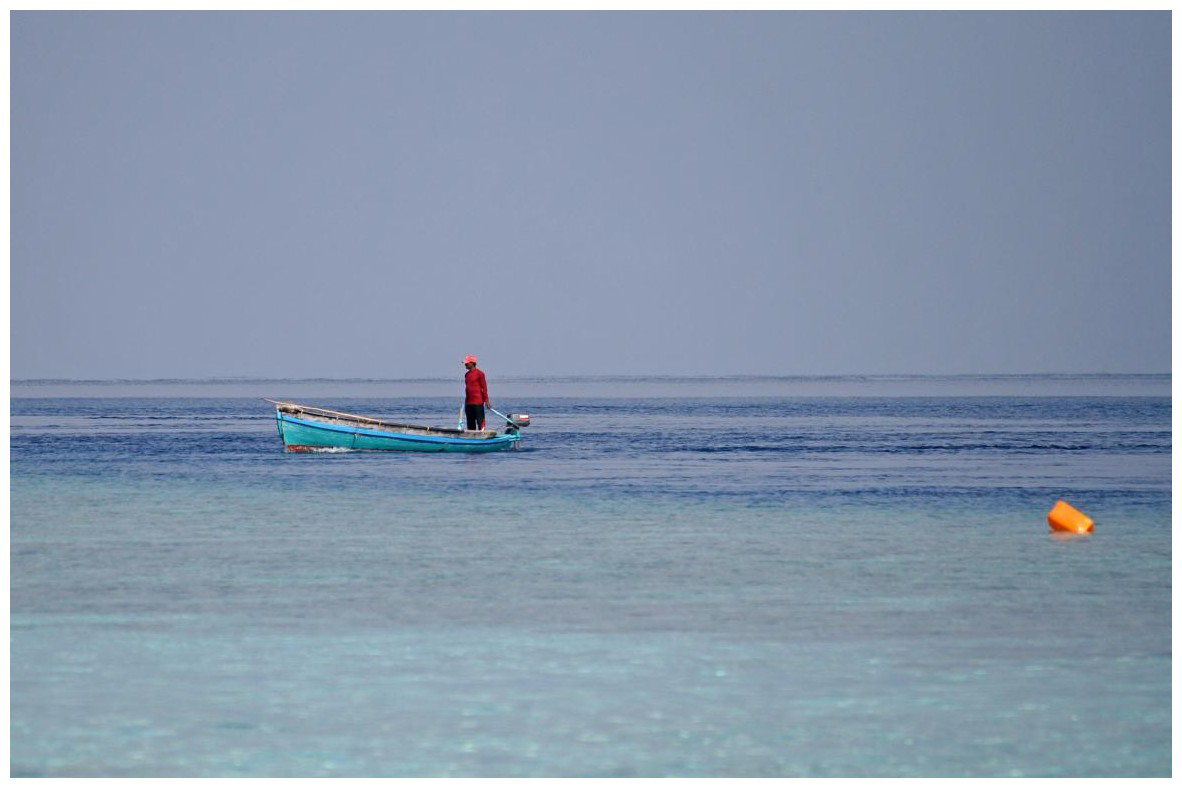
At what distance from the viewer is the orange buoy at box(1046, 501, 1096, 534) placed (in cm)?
1791

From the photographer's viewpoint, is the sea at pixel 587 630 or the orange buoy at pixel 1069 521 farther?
the orange buoy at pixel 1069 521

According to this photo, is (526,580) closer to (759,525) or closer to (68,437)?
(759,525)

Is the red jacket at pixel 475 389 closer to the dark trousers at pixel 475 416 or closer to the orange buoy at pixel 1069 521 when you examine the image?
the dark trousers at pixel 475 416

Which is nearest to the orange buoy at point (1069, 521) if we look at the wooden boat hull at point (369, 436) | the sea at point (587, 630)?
the sea at point (587, 630)

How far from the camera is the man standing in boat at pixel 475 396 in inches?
1252

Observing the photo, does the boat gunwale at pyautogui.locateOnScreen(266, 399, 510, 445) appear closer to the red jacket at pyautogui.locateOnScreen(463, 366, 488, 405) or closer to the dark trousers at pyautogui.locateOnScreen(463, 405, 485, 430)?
the dark trousers at pyautogui.locateOnScreen(463, 405, 485, 430)

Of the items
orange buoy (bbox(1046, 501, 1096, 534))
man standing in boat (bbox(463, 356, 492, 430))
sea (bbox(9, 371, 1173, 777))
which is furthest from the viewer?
man standing in boat (bbox(463, 356, 492, 430))

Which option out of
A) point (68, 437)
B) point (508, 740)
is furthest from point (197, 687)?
point (68, 437)

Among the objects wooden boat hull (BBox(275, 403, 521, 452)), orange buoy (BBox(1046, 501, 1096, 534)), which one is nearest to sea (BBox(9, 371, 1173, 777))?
orange buoy (BBox(1046, 501, 1096, 534))

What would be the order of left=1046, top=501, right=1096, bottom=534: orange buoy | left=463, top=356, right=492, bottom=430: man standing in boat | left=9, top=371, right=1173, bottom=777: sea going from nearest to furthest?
left=9, top=371, right=1173, bottom=777: sea < left=1046, top=501, right=1096, bottom=534: orange buoy < left=463, top=356, right=492, bottom=430: man standing in boat

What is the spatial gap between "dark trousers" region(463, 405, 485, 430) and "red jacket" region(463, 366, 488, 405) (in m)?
0.13

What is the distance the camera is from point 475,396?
32.5 metres

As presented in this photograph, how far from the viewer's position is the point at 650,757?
845cm

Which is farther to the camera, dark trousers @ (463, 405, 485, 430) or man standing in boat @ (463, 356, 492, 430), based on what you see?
dark trousers @ (463, 405, 485, 430)
